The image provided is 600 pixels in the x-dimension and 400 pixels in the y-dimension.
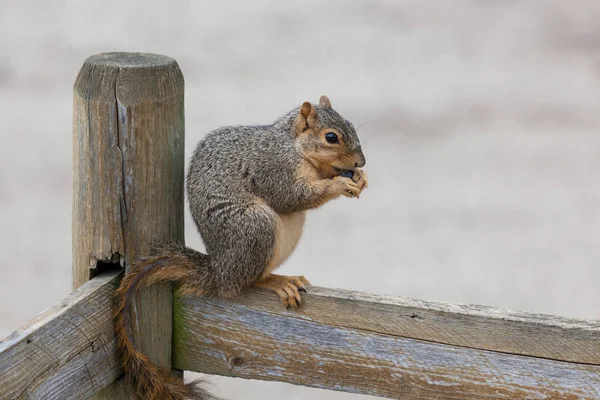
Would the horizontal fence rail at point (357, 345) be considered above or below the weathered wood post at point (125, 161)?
below

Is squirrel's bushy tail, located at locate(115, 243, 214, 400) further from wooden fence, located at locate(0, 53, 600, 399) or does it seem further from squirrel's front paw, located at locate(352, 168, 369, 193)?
squirrel's front paw, located at locate(352, 168, 369, 193)

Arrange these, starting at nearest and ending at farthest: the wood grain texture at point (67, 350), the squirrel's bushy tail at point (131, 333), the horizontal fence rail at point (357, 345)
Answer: the wood grain texture at point (67, 350), the horizontal fence rail at point (357, 345), the squirrel's bushy tail at point (131, 333)

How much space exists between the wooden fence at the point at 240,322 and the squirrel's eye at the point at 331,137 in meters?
0.43

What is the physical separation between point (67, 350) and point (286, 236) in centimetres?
64

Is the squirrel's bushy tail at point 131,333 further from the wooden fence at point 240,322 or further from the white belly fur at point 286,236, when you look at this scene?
the white belly fur at point 286,236

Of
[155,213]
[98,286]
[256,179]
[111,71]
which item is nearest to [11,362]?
[98,286]

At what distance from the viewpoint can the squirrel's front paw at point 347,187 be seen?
6.92 ft

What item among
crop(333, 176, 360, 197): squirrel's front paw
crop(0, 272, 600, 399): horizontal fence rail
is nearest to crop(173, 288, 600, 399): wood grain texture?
crop(0, 272, 600, 399): horizontal fence rail

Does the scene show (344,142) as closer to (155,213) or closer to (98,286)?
(155,213)

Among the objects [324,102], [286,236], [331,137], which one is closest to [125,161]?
[286,236]

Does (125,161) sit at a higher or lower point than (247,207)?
higher

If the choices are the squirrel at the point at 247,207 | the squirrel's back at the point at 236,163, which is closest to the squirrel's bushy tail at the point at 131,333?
the squirrel at the point at 247,207

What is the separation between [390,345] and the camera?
1.81 meters

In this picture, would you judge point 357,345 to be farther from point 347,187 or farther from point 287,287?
point 347,187
